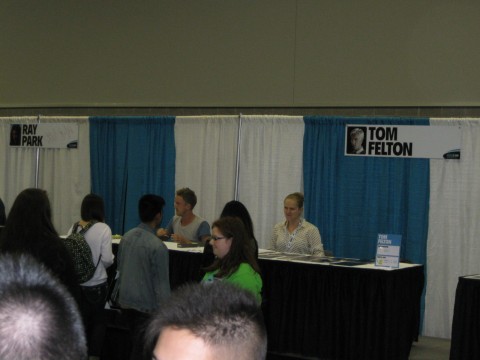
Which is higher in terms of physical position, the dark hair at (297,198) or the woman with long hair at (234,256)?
the dark hair at (297,198)

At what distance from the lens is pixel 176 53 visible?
1082 centimetres

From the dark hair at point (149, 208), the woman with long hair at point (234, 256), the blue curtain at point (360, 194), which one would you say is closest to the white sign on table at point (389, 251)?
the woman with long hair at point (234, 256)

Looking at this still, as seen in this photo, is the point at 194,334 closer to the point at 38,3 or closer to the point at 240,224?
the point at 240,224

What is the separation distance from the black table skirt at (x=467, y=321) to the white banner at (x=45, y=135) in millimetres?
6599

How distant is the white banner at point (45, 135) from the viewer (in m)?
11.2

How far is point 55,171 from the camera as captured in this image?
11.5 m

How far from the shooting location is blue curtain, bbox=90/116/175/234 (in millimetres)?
10406

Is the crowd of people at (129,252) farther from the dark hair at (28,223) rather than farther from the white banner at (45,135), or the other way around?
the white banner at (45,135)

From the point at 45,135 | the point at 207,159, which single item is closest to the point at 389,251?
the point at 207,159

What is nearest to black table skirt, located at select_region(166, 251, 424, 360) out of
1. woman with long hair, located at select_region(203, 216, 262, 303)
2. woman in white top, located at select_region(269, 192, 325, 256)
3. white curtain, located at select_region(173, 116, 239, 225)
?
woman in white top, located at select_region(269, 192, 325, 256)

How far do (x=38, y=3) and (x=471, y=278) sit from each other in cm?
845

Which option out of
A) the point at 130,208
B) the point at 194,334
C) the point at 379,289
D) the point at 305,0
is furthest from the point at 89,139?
the point at 194,334

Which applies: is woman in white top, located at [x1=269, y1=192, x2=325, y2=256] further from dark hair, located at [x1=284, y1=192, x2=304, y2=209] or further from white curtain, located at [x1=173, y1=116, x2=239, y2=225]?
white curtain, located at [x1=173, y1=116, x2=239, y2=225]

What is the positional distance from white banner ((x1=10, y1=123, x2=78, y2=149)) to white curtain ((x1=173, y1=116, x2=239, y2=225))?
1.77 metres
